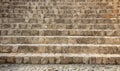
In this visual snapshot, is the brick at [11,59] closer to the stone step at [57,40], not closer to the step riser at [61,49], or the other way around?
the step riser at [61,49]

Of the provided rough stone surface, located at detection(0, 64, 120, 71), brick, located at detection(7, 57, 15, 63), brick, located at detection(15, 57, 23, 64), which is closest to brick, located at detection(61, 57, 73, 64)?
rough stone surface, located at detection(0, 64, 120, 71)

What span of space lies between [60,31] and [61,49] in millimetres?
828

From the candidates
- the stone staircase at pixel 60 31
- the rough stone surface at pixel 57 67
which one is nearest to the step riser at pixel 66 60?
the stone staircase at pixel 60 31

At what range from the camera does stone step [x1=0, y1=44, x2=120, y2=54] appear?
4500 mm

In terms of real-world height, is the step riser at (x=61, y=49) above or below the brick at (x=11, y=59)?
above

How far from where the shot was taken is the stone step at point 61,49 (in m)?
4.50

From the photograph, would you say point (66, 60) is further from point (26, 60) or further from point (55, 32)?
point (55, 32)

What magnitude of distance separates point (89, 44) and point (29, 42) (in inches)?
45.2

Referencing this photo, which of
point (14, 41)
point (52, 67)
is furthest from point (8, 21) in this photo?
point (52, 67)

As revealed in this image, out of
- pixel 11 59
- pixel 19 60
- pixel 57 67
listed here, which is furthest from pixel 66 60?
pixel 11 59

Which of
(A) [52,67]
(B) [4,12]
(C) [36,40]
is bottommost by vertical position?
(A) [52,67]

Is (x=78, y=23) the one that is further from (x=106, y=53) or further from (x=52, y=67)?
(x=52, y=67)

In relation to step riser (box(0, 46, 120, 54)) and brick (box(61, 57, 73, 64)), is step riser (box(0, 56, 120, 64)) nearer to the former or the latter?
brick (box(61, 57, 73, 64))

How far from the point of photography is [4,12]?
6387mm
